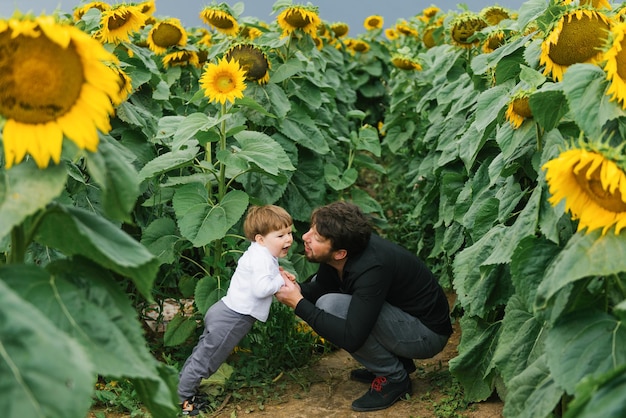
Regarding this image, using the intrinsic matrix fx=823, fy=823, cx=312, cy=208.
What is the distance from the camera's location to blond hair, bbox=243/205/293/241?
3482 mm

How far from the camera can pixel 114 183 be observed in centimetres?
175

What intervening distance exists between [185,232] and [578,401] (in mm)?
2308

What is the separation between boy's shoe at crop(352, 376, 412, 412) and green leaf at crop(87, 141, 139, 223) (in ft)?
6.85

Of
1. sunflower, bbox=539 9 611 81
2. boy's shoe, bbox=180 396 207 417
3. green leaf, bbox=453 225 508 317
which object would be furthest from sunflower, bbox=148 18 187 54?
sunflower, bbox=539 9 611 81

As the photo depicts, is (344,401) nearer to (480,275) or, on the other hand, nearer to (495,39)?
(480,275)

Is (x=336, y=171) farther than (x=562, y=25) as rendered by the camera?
Yes

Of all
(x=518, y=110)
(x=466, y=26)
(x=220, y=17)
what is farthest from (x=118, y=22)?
(x=518, y=110)

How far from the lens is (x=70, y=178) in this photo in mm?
3732

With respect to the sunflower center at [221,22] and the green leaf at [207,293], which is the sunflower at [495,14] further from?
the green leaf at [207,293]

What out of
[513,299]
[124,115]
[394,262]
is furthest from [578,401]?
[124,115]

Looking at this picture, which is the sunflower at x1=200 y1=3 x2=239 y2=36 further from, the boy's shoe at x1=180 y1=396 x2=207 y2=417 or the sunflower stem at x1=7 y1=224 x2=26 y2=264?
the sunflower stem at x1=7 y1=224 x2=26 y2=264

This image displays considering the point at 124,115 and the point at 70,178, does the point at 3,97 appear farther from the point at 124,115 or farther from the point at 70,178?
the point at 124,115

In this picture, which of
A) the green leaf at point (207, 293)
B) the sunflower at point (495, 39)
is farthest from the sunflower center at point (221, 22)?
the green leaf at point (207, 293)

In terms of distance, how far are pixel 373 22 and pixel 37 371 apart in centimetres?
905
